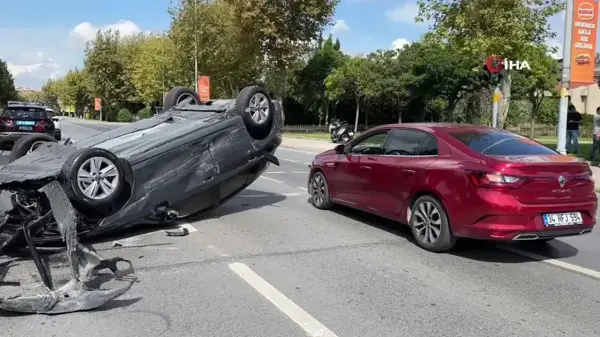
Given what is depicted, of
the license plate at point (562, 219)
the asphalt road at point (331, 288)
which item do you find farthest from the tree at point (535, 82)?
the asphalt road at point (331, 288)

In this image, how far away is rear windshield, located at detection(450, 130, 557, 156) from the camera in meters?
6.21

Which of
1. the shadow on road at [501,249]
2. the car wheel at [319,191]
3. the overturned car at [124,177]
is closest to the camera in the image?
the overturned car at [124,177]

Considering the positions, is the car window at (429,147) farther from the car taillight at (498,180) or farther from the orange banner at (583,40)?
the orange banner at (583,40)

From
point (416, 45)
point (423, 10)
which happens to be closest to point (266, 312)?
point (423, 10)

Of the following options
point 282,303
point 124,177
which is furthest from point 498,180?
point 124,177

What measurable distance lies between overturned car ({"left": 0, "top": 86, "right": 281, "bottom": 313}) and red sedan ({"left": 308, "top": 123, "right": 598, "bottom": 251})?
1920 millimetres

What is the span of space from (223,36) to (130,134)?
39.5 meters

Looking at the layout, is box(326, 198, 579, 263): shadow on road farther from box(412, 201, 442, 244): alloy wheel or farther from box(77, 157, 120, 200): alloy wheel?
box(77, 157, 120, 200): alloy wheel

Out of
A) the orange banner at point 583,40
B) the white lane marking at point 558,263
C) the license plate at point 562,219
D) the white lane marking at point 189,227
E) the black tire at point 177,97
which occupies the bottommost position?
the white lane marking at point 558,263

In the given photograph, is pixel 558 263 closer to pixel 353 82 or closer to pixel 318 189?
pixel 318 189

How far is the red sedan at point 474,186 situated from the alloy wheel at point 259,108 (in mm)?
1735

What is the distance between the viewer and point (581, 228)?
6.12 meters

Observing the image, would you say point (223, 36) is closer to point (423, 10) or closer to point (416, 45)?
point (416, 45)

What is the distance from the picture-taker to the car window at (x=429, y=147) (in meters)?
6.61
